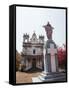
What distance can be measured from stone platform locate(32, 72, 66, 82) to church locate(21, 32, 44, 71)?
0.05 metres

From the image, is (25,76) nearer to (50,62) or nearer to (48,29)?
(50,62)

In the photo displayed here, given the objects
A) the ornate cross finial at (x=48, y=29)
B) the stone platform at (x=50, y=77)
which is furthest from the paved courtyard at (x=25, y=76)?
the ornate cross finial at (x=48, y=29)

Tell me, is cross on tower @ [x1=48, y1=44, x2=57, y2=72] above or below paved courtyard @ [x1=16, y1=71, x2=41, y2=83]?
above

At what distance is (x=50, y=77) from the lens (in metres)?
1.82

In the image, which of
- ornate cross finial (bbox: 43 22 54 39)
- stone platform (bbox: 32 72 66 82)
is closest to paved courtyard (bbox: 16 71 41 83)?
stone platform (bbox: 32 72 66 82)

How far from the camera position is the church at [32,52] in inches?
69.0

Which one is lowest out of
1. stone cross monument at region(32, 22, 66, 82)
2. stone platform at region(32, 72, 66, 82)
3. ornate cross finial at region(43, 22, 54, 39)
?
stone platform at region(32, 72, 66, 82)

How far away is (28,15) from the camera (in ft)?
A: 5.75

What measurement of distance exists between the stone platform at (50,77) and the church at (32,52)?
49mm

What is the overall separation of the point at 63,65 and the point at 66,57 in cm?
5

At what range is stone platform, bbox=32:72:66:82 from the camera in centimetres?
179

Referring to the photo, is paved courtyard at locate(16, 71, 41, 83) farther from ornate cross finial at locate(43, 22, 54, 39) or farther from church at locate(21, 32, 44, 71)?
ornate cross finial at locate(43, 22, 54, 39)

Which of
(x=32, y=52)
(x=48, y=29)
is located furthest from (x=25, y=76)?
(x=48, y=29)

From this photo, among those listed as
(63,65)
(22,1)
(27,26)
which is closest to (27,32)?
(27,26)
